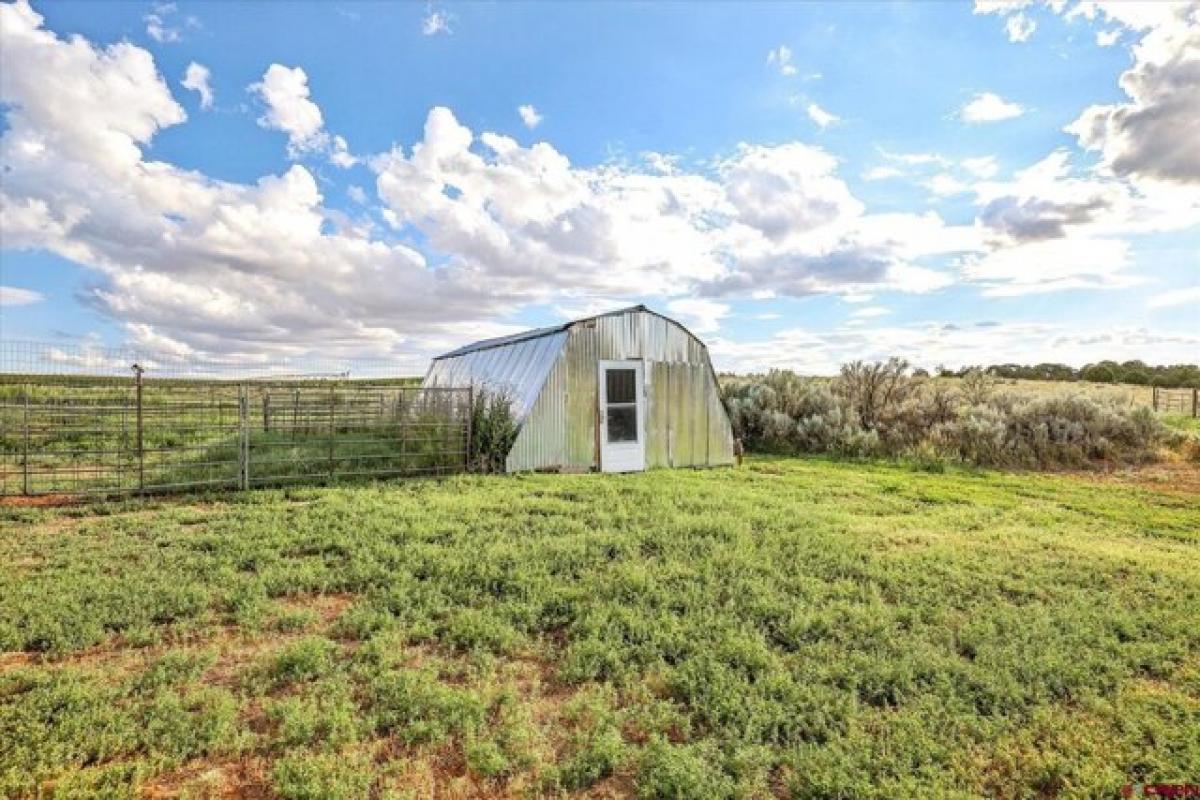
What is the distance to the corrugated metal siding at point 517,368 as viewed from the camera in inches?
456

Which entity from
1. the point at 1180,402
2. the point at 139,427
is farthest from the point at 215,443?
the point at 1180,402

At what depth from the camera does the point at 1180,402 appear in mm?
27188

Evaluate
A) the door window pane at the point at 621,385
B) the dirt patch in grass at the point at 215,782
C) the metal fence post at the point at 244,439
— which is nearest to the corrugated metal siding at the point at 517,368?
the door window pane at the point at 621,385

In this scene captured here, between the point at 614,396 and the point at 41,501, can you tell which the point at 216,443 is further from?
the point at 614,396

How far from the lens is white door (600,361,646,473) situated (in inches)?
473

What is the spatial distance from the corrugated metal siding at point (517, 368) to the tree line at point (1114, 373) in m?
30.3

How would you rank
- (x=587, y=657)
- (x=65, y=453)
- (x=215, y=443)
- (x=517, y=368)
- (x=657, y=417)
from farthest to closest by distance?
(x=517, y=368) < (x=657, y=417) < (x=215, y=443) < (x=65, y=453) < (x=587, y=657)

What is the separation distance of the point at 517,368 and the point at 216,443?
5.72 metres

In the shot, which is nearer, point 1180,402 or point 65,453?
point 65,453

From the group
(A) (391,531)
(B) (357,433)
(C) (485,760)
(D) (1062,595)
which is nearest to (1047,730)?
(D) (1062,595)

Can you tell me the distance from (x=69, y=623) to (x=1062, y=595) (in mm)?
8105

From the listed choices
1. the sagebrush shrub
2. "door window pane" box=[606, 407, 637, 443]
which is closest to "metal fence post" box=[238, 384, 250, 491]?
"door window pane" box=[606, 407, 637, 443]

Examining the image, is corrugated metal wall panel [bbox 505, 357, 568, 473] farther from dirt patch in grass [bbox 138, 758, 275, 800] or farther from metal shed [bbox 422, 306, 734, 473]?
dirt patch in grass [bbox 138, 758, 275, 800]

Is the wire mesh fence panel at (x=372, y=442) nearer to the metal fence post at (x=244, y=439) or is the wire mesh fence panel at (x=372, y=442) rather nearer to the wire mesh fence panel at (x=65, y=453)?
the metal fence post at (x=244, y=439)
